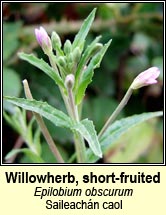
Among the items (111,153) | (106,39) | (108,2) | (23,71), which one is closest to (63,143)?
(111,153)

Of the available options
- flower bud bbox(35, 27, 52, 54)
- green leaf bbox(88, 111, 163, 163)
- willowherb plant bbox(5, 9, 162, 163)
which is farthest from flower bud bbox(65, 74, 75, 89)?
green leaf bbox(88, 111, 163, 163)

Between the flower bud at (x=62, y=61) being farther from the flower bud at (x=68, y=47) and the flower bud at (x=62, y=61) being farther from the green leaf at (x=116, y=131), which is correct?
the green leaf at (x=116, y=131)

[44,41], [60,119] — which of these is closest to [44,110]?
[60,119]

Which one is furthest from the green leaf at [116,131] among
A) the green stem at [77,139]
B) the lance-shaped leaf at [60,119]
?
the lance-shaped leaf at [60,119]

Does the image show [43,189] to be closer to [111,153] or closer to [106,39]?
[111,153]

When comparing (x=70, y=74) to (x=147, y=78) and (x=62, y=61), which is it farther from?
(x=147, y=78)

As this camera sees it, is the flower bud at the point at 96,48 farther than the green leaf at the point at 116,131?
No
